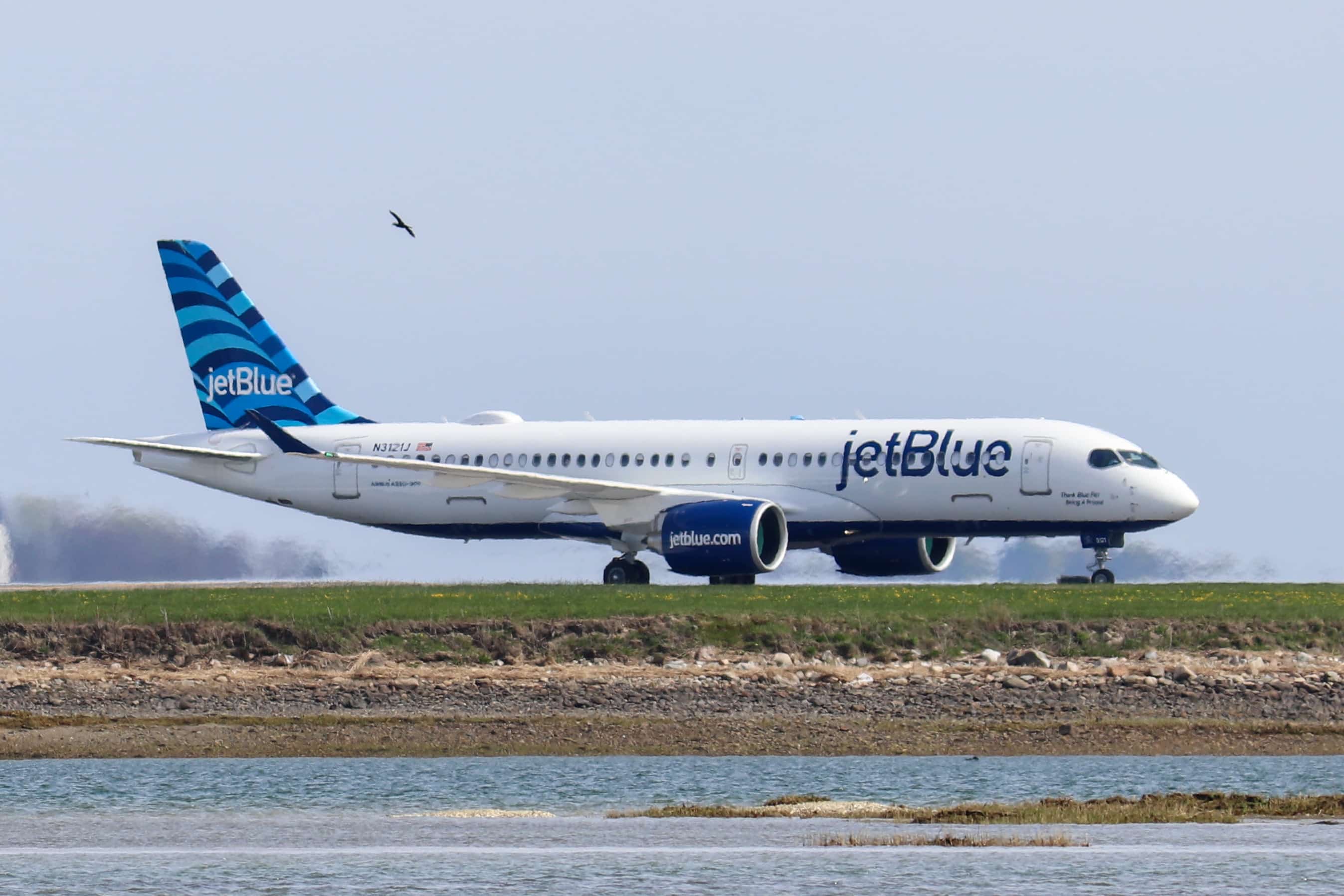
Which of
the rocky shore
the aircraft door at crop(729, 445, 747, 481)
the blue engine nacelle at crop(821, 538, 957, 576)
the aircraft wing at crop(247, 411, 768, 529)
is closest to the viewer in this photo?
the rocky shore

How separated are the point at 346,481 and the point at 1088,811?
3602 centimetres

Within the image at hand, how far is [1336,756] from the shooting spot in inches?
1310

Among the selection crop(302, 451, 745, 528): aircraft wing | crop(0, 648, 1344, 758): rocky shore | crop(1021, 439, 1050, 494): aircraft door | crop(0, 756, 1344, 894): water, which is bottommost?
crop(0, 756, 1344, 894): water

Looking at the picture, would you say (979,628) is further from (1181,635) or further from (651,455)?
(651,455)

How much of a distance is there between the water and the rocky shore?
4.18 feet

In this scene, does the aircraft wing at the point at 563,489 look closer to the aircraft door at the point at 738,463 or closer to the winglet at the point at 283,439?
the winglet at the point at 283,439

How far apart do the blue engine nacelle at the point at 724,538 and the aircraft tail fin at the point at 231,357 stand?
45.0 ft

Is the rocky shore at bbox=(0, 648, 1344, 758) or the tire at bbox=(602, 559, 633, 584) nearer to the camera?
the rocky shore at bbox=(0, 648, 1344, 758)

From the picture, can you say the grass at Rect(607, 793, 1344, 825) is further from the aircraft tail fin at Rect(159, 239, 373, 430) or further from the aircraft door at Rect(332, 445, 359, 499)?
the aircraft tail fin at Rect(159, 239, 373, 430)

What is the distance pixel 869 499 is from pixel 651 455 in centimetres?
640

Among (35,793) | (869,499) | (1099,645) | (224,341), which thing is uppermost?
(224,341)

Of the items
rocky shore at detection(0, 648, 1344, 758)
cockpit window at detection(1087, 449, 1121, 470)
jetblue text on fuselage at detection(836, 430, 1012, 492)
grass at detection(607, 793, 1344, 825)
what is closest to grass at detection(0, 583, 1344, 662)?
rocky shore at detection(0, 648, 1344, 758)

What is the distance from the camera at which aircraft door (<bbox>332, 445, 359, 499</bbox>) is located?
191ft

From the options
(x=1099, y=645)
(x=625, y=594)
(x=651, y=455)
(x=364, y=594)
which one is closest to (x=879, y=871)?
(x=1099, y=645)
